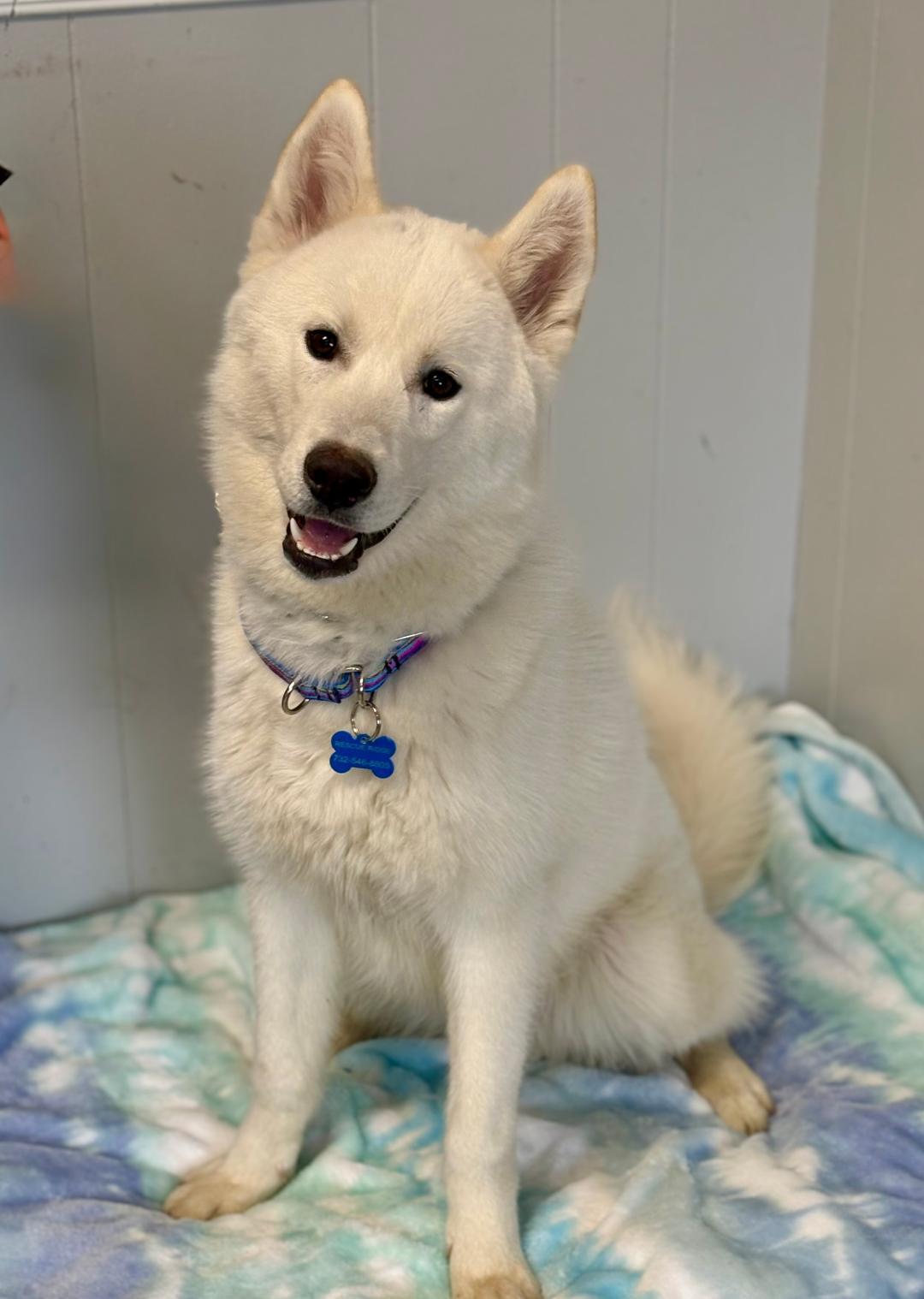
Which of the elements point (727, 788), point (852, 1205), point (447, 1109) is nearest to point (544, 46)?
point (727, 788)

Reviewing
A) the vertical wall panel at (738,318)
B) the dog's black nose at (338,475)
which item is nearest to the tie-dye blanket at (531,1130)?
the vertical wall panel at (738,318)

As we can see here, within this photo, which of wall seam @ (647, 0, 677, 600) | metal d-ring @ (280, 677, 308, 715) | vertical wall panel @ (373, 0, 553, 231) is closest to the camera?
metal d-ring @ (280, 677, 308, 715)

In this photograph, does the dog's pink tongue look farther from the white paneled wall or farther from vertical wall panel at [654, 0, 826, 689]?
vertical wall panel at [654, 0, 826, 689]

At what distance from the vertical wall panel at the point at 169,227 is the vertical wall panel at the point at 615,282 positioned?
398 millimetres

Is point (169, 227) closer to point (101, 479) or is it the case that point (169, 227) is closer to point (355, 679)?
point (101, 479)

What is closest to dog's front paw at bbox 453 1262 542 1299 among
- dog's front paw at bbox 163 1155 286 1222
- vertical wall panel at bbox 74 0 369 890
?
dog's front paw at bbox 163 1155 286 1222

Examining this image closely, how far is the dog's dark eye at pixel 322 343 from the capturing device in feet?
4.52

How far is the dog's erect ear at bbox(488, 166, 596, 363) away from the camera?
1.42m

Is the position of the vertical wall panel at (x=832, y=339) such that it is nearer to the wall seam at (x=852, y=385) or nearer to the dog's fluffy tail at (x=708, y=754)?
the wall seam at (x=852, y=385)

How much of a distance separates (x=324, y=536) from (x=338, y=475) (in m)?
0.11

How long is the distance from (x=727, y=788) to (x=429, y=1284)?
3.29 feet

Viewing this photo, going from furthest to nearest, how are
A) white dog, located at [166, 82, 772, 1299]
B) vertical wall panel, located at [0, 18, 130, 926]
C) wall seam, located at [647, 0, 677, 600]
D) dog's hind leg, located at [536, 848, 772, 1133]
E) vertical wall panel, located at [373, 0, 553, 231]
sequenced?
1. wall seam, located at [647, 0, 677, 600]
2. vertical wall panel, located at [373, 0, 553, 231]
3. vertical wall panel, located at [0, 18, 130, 926]
4. dog's hind leg, located at [536, 848, 772, 1133]
5. white dog, located at [166, 82, 772, 1299]

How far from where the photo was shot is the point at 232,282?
2.12 m

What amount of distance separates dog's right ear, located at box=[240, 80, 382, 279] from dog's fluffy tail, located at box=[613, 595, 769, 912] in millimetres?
968
